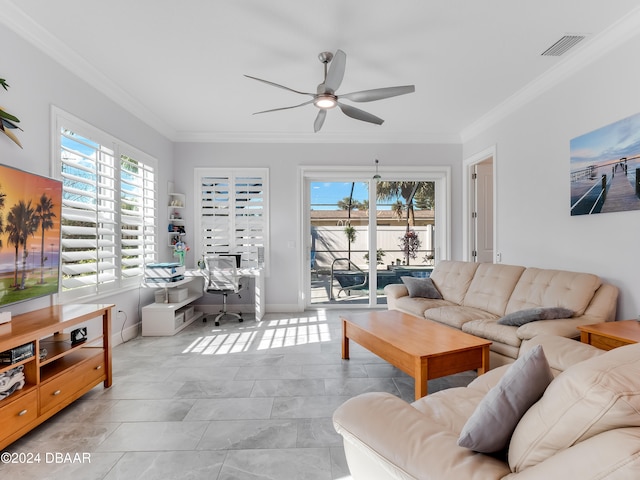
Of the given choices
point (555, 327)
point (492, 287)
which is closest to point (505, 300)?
point (492, 287)

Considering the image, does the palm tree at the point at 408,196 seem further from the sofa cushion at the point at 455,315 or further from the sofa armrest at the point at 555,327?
the sofa armrest at the point at 555,327

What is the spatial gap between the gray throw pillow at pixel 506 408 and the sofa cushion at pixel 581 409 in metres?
0.05

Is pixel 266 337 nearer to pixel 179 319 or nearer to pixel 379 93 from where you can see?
pixel 179 319

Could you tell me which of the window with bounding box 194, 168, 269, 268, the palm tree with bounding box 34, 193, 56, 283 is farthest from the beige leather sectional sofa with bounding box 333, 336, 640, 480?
the window with bounding box 194, 168, 269, 268

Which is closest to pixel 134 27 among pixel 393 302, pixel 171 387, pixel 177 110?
pixel 177 110

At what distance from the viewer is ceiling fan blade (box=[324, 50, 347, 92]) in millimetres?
2395

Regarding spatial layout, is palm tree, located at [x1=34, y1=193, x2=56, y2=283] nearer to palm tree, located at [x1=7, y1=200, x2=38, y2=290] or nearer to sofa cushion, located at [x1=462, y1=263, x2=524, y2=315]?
palm tree, located at [x1=7, y1=200, x2=38, y2=290]

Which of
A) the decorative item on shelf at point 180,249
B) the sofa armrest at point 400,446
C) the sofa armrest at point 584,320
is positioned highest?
the decorative item on shelf at point 180,249

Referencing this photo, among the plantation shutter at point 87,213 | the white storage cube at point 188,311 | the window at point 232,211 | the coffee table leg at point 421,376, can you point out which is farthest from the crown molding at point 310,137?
the coffee table leg at point 421,376

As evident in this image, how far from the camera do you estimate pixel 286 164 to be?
5148 millimetres

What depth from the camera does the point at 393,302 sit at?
4137 mm

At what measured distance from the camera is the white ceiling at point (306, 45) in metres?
2.33

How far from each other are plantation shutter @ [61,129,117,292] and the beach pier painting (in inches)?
178

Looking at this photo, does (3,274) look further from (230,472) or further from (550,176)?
(550,176)
